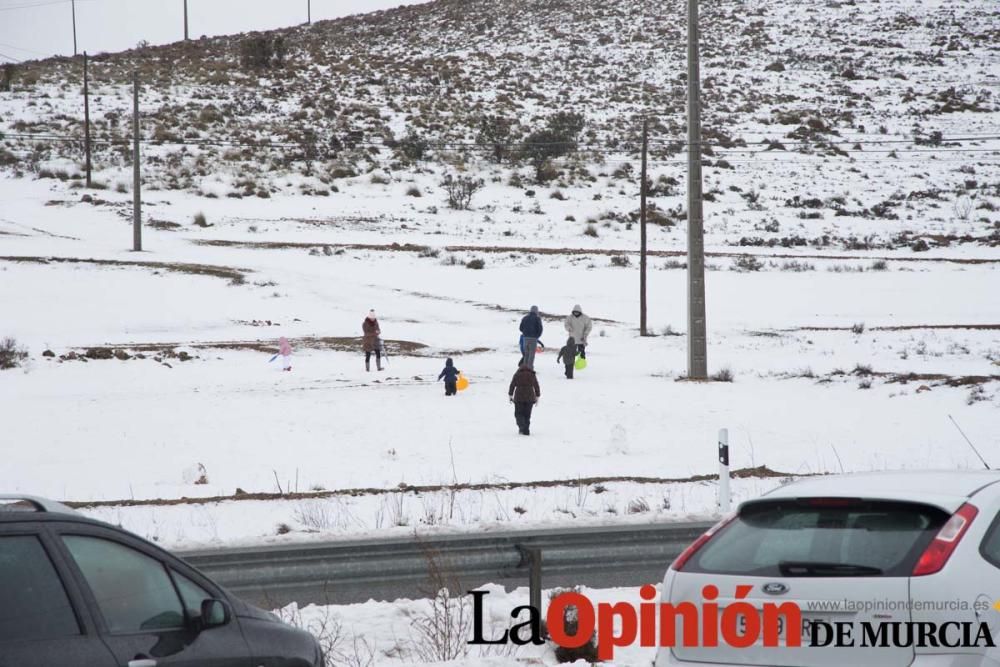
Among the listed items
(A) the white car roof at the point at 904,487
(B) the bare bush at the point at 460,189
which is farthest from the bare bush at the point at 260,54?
(A) the white car roof at the point at 904,487

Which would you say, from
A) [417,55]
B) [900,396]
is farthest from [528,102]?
[900,396]

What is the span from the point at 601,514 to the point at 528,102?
239 ft

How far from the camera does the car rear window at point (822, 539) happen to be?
501cm

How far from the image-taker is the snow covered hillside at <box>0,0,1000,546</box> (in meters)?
18.4

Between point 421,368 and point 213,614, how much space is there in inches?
994

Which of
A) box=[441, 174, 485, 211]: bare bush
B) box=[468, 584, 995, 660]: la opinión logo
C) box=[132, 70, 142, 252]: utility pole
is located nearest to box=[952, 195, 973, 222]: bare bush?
box=[441, 174, 485, 211]: bare bush

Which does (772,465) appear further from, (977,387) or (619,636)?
(619,636)

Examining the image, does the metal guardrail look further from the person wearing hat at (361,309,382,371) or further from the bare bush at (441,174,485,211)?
the bare bush at (441,174,485,211)

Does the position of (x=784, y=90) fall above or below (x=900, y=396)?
above

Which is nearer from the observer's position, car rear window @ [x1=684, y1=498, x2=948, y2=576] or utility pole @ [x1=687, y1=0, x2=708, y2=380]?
car rear window @ [x1=684, y1=498, x2=948, y2=576]

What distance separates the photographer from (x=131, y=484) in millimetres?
16766

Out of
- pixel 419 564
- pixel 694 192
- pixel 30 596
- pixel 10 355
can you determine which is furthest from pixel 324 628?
pixel 10 355

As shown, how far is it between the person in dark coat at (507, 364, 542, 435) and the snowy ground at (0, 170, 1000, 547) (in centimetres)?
52

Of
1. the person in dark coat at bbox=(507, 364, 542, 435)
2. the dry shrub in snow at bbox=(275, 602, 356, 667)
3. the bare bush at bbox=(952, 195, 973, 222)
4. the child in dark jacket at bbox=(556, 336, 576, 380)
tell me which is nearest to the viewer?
the dry shrub in snow at bbox=(275, 602, 356, 667)
